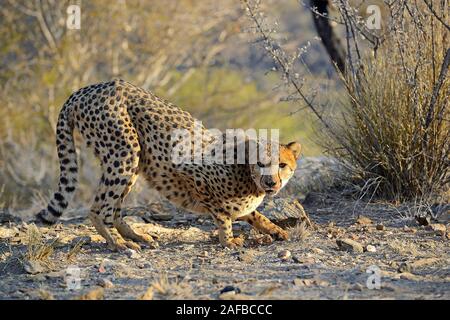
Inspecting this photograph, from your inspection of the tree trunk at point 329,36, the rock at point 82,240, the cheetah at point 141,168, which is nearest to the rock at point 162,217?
the cheetah at point 141,168

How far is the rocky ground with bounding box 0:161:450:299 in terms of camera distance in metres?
4.99

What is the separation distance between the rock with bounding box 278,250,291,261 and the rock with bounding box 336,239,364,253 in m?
0.41

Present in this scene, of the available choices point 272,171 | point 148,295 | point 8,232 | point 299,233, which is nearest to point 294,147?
point 272,171

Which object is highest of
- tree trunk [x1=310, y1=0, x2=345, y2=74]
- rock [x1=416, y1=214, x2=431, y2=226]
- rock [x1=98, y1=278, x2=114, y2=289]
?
tree trunk [x1=310, y1=0, x2=345, y2=74]

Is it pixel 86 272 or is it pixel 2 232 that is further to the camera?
pixel 2 232

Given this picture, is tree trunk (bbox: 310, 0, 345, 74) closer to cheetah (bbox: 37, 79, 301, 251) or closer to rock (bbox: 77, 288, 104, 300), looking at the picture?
cheetah (bbox: 37, 79, 301, 251)

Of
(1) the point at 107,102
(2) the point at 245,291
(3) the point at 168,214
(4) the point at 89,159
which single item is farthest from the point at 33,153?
(2) the point at 245,291

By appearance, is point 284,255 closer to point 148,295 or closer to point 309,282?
point 309,282

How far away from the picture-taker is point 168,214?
295 inches

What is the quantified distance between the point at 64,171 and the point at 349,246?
2284mm

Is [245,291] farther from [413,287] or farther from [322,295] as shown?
[413,287]

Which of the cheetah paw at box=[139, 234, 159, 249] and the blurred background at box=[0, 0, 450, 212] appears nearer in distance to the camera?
the cheetah paw at box=[139, 234, 159, 249]

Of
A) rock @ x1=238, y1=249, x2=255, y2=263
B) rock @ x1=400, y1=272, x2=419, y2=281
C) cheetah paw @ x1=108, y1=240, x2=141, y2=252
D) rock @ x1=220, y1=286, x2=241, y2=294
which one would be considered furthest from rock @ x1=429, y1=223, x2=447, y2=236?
cheetah paw @ x1=108, y1=240, x2=141, y2=252

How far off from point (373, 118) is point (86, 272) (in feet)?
9.69
